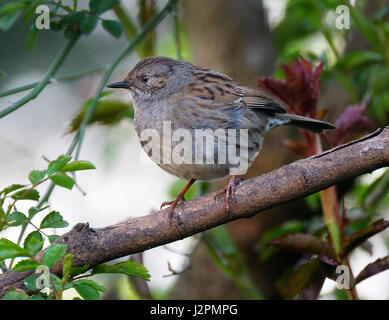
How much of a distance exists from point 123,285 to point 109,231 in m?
1.99

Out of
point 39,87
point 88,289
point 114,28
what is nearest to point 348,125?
point 114,28

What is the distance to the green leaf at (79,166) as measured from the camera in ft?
8.34

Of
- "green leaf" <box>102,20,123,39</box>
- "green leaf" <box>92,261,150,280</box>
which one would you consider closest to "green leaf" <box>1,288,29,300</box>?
"green leaf" <box>92,261,150,280</box>

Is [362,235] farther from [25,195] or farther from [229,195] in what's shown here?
[25,195]

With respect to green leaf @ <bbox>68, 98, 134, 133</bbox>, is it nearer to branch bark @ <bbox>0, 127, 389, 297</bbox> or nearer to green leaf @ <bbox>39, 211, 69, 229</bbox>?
branch bark @ <bbox>0, 127, 389, 297</bbox>

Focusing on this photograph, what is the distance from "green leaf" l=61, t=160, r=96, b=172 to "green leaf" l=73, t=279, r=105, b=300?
20.8 inches

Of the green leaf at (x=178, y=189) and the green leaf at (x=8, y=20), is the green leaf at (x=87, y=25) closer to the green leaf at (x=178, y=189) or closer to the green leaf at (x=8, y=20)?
the green leaf at (x=8, y=20)

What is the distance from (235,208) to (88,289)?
3.14 feet

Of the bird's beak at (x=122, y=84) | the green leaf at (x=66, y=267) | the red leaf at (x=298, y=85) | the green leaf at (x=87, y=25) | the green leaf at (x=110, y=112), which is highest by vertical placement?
the bird's beak at (x=122, y=84)

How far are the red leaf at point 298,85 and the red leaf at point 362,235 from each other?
812 mm

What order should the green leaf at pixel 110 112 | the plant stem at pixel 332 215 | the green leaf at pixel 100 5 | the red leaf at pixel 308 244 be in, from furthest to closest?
the green leaf at pixel 110 112 < the green leaf at pixel 100 5 < the plant stem at pixel 332 215 < the red leaf at pixel 308 244

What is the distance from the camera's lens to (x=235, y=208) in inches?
116

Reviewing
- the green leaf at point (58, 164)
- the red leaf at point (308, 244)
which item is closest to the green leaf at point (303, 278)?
the red leaf at point (308, 244)

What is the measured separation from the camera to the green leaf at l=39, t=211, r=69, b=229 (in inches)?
99.9
